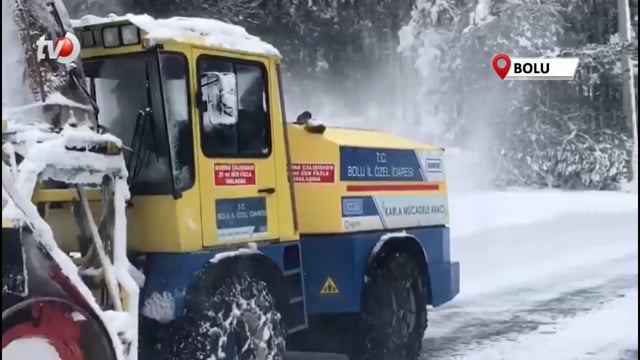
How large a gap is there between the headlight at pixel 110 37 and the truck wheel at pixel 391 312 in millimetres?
1967

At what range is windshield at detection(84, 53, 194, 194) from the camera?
423 cm

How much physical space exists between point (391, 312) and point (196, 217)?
184 centimetres

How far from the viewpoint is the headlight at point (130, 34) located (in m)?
4.26

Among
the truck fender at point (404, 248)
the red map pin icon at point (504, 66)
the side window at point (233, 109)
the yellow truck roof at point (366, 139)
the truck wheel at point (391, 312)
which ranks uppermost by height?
the red map pin icon at point (504, 66)

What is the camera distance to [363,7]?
7.67 metres

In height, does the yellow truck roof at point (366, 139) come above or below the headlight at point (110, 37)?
below

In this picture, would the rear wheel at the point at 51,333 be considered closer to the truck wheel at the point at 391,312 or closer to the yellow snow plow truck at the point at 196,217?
the yellow snow plow truck at the point at 196,217

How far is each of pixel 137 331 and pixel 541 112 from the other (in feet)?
18.8

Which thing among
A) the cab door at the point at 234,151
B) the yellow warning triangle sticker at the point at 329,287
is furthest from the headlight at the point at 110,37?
the yellow warning triangle sticker at the point at 329,287

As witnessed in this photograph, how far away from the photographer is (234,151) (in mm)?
4539

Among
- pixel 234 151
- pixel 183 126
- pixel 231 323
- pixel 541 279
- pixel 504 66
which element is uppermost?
pixel 504 66

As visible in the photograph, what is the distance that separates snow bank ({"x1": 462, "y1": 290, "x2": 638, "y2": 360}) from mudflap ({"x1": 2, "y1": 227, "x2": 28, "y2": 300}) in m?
3.70

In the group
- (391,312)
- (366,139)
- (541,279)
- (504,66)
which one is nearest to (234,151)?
(366,139)

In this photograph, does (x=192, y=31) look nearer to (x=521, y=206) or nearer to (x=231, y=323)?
(x=231, y=323)
